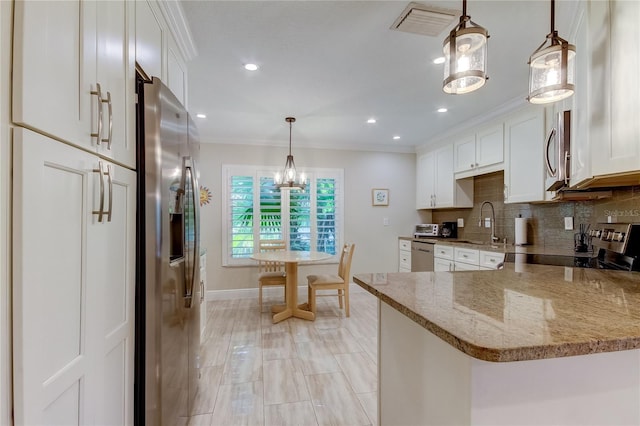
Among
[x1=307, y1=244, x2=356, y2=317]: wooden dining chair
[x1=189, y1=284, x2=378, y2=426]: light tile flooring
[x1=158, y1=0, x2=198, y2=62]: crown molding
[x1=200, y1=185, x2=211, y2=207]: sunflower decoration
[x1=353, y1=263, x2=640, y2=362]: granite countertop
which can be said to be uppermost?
[x1=158, y1=0, x2=198, y2=62]: crown molding

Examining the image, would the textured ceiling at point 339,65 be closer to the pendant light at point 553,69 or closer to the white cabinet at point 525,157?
the white cabinet at point 525,157

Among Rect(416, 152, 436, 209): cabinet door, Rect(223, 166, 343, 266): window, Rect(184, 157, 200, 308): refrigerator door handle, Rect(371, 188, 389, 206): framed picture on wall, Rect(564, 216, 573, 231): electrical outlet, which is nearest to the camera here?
Rect(184, 157, 200, 308): refrigerator door handle

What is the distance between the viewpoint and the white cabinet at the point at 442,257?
373 centimetres

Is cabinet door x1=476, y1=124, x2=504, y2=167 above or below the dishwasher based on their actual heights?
above

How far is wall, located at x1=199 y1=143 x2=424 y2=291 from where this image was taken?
4.43m

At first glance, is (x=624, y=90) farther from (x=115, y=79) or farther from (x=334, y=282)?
Answer: (x=334, y=282)

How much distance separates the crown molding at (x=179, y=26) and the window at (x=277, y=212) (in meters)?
2.43

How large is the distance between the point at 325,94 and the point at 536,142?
2.06 meters

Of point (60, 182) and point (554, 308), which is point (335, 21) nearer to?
point (60, 182)

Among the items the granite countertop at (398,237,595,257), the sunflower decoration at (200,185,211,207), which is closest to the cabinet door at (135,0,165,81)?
the sunflower decoration at (200,185,211,207)

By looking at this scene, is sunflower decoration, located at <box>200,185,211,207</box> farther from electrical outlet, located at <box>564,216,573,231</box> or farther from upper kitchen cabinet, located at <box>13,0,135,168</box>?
electrical outlet, located at <box>564,216,573,231</box>

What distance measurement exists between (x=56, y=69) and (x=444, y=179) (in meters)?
4.33

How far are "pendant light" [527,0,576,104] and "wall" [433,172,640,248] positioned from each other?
1.53 metres

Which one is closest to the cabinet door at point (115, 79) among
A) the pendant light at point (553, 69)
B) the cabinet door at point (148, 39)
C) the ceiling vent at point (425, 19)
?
the cabinet door at point (148, 39)
